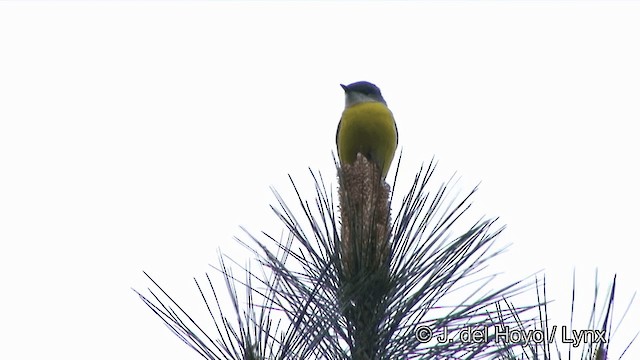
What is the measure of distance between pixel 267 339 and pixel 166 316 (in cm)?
30

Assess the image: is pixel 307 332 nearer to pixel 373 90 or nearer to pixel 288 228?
pixel 288 228

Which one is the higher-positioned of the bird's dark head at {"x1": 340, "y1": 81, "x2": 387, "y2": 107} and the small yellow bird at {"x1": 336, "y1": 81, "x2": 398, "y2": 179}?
the bird's dark head at {"x1": 340, "y1": 81, "x2": 387, "y2": 107}

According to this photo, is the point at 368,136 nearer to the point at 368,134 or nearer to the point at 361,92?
the point at 368,134

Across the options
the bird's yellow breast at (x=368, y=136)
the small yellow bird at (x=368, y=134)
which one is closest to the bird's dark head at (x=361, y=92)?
the small yellow bird at (x=368, y=134)

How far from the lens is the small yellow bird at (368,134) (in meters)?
4.96

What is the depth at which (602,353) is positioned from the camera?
75.1 inches

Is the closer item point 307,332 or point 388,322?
point 307,332

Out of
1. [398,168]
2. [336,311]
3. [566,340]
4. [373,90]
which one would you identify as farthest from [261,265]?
[373,90]

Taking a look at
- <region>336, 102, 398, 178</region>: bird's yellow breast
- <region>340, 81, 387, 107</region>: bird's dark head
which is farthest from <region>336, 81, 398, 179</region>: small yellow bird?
<region>340, 81, 387, 107</region>: bird's dark head

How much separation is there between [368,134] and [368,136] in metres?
0.02

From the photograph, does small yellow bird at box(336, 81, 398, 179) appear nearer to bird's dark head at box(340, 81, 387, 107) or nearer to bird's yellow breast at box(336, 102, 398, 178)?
bird's yellow breast at box(336, 102, 398, 178)

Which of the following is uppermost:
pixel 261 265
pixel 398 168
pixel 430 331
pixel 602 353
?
pixel 398 168

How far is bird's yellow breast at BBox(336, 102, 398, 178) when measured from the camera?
496cm

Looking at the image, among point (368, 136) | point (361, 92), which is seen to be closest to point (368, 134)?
point (368, 136)
